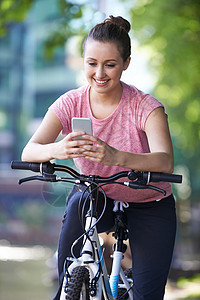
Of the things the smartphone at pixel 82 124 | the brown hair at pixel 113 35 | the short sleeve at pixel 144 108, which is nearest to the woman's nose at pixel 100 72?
the brown hair at pixel 113 35

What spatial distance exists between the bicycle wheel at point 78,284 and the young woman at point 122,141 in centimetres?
19

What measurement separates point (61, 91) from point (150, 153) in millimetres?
7477

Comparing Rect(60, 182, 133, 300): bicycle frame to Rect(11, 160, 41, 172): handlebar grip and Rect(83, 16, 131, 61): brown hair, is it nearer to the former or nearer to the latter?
Rect(11, 160, 41, 172): handlebar grip

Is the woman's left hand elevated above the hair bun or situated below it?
below

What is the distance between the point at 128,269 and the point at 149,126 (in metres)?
0.85

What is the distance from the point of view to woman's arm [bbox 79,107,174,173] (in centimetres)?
177

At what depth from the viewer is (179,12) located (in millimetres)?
6348

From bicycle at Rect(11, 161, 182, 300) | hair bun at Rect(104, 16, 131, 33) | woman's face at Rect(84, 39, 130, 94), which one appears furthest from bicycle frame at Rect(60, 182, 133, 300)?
hair bun at Rect(104, 16, 131, 33)

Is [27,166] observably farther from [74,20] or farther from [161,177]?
[74,20]

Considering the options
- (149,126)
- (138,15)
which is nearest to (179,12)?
(138,15)

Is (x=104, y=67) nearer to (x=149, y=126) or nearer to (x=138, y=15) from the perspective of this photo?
(x=149, y=126)

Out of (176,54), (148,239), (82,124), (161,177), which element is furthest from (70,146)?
(176,54)

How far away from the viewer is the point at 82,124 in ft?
5.62

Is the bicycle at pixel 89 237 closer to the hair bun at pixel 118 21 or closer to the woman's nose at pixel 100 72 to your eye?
the woman's nose at pixel 100 72
